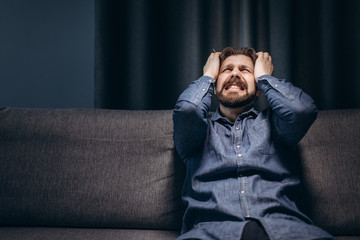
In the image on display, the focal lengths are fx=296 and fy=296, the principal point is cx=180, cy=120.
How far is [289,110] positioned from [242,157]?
240 millimetres

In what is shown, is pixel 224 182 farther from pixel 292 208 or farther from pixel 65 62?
pixel 65 62

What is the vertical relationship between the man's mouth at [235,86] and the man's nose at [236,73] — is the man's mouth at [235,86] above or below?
below

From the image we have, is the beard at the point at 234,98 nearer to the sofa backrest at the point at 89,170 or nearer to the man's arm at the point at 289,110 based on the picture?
the man's arm at the point at 289,110

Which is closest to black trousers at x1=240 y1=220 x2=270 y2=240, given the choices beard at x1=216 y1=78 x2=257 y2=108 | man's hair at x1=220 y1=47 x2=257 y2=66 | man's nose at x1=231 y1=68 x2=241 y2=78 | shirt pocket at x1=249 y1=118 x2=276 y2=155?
shirt pocket at x1=249 y1=118 x2=276 y2=155

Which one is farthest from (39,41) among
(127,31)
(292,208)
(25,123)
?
(292,208)

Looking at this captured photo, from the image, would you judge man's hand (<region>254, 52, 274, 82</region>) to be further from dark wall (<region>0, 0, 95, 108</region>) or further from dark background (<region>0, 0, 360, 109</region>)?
dark wall (<region>0, 0, 95, 108</region>)

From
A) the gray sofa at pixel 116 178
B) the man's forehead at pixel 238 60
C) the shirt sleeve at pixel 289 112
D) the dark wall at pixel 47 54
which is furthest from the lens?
the dark wall at pixel 47 54

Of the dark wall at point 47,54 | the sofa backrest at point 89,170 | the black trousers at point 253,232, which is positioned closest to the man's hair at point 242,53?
the sofa backrest at point 89,170

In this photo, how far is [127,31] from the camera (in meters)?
1.69

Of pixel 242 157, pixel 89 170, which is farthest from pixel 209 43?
pixel 89 170

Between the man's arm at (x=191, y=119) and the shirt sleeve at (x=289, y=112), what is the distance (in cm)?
26

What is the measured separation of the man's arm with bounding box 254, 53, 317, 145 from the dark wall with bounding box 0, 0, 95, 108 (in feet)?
3.64

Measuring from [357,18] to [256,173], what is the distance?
110cm

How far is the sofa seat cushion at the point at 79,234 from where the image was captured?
44.8 inches
